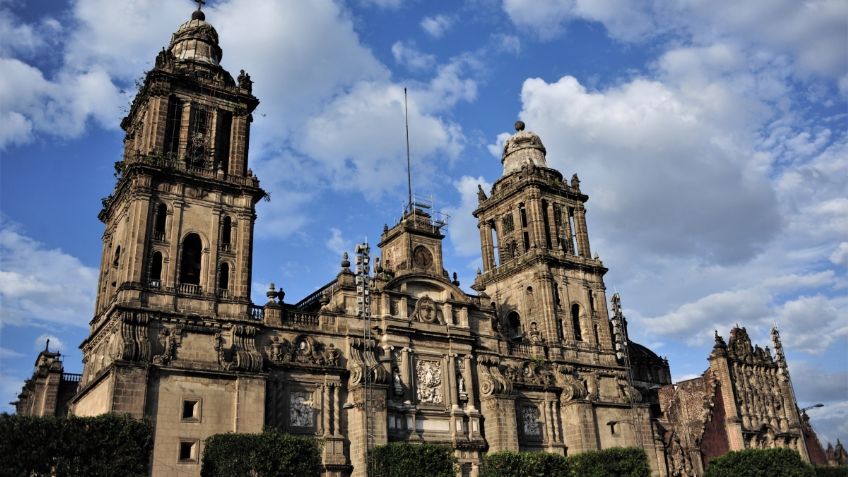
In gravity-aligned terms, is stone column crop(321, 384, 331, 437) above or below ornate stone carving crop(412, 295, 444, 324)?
below

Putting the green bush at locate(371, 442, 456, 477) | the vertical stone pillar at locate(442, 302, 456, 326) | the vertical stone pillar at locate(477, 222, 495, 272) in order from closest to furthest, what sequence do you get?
the green bush at locate(371, 442, 456, 477), the vertical stone pillar at locate(442, 302, 456, 326), the vertical stone pillar at locate(477, 222, 495, 272)

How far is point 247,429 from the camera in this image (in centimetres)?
3825

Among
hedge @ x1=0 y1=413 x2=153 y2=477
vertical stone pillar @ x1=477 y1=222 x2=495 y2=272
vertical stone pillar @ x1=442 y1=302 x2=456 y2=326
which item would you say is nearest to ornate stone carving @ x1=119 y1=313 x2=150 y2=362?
hedge @ x1=0 y1=413 x2=153 y2=477

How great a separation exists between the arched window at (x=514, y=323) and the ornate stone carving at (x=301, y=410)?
20.2 m

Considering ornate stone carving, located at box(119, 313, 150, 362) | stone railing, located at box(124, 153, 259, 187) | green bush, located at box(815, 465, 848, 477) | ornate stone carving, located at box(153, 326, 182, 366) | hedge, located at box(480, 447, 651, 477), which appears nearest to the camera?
ornate stone carving, located at box(119, 313, 150, 362)

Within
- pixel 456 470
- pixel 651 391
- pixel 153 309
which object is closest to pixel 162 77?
pixel 153 309

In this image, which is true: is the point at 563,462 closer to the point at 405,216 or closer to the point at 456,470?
the point at 456,470

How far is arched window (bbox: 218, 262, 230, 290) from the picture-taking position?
4245 cm

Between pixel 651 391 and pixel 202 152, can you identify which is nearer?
pixel 202 152

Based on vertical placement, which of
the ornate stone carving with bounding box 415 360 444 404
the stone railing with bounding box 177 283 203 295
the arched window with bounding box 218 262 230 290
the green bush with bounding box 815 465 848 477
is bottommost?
the green bush with bounding box 815 465 848 477

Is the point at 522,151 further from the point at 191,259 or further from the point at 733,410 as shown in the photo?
the point at 191,259

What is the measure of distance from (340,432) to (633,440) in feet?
74.4

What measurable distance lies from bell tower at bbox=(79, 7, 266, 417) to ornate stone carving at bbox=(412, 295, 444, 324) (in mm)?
10974

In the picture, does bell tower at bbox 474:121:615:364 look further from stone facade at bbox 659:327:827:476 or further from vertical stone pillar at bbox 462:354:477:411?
stone facade at bbox 659:327:827:476
